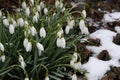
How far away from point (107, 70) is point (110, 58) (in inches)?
9.5

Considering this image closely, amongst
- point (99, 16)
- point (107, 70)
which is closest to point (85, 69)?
point (107, 70)

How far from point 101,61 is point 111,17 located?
1.22m

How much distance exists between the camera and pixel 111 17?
499 cm

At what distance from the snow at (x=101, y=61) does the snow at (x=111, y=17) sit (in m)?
0.37

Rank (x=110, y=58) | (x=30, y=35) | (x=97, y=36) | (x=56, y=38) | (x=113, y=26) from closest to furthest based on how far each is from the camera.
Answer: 1. (x=30, y=35)
2. (x=56, y=38)
3. (x=110, y=58)
4. (x=97, y=36)
5. (x=113, y=26)

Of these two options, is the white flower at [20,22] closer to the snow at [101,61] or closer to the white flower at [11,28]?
the white flower at [11,28]

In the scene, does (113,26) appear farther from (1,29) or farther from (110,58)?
(1,29)

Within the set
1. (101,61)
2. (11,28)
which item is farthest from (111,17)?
(11,28)

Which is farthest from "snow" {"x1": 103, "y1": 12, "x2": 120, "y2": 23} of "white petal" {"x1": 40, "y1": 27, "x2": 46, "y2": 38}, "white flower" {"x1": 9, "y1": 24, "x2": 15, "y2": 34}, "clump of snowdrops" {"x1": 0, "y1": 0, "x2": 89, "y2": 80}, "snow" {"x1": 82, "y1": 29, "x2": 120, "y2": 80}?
"white flower" {"x1": 9, "y1": 24, "x2": 15, "y2": 34}

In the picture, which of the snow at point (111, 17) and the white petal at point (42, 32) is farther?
the snow at point (111, 17)

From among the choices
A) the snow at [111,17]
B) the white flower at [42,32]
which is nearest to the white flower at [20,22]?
the white flower at [42,32]

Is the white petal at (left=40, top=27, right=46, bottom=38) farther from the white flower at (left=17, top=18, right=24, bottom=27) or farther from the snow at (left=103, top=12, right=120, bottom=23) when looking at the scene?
the snow at (left=103, top=12, right=120, bottom=23)

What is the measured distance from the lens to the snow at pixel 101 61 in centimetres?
377

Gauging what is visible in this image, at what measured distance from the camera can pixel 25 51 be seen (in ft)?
11.9
